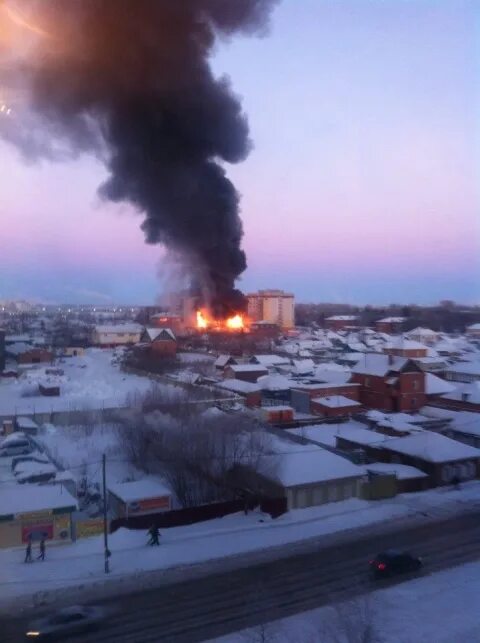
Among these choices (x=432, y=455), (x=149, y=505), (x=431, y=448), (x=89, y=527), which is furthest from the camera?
(x=431, y=448)

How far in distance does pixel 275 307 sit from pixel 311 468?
2524cm

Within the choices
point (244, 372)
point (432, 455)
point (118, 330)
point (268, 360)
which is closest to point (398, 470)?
point (432, 455)

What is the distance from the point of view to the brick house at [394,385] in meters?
13.6

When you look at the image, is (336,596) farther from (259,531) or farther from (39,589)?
(39,589)

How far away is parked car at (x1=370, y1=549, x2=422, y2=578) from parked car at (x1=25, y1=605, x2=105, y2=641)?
87.7 inches

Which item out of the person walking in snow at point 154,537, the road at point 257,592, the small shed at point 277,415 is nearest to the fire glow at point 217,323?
the small shed at point 277,415

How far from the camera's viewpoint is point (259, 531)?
6320mm

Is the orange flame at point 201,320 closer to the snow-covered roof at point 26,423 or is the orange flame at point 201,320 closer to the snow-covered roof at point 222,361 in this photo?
the snow-covered roof at point 222,361

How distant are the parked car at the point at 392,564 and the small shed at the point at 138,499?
262 centimetres

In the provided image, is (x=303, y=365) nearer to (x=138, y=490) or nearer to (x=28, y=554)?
(x=138, y=490)

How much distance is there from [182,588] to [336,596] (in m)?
1.25

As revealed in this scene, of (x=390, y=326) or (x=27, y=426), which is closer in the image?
(x=27, y=426)

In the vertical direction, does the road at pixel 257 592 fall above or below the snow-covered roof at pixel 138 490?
below

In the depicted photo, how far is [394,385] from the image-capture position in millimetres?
13695
